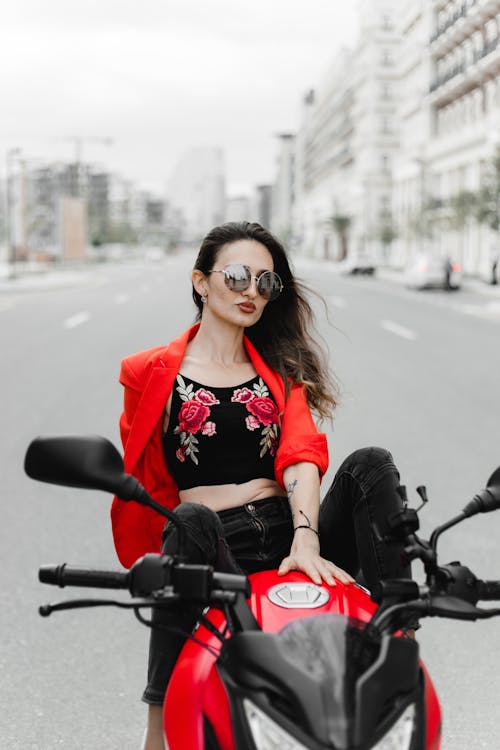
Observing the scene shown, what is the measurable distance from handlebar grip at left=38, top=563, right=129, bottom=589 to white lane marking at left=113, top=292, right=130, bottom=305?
25678 mm

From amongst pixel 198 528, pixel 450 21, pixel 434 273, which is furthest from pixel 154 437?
pixel 450 21

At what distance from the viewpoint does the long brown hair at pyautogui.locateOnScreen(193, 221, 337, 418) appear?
2773 mm

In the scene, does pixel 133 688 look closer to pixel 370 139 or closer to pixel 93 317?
pixel 93 317

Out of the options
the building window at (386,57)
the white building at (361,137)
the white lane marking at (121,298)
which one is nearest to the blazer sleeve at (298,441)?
the white lane marking at (121,298)

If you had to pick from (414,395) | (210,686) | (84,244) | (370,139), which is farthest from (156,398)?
(370,139)

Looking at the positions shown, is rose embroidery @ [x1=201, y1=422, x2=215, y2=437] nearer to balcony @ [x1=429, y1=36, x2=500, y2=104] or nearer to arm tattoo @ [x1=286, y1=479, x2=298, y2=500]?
arm tattoo @ [x1=286, y1=479, x2=298, y2=500]

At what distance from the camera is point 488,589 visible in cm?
193

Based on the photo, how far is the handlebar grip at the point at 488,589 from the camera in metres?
1.92

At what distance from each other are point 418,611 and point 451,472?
17.1 ft

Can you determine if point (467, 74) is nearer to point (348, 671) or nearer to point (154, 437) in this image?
point (154, 437)

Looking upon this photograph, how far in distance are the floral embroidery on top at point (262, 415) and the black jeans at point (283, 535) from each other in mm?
170

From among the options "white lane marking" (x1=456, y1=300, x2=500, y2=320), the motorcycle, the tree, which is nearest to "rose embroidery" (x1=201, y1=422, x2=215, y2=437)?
the motorcycle

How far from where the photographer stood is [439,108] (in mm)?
77125

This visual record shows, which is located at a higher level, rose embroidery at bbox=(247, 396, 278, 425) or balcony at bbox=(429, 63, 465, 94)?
balcony at bbox=(429, 63, 465, 94)
